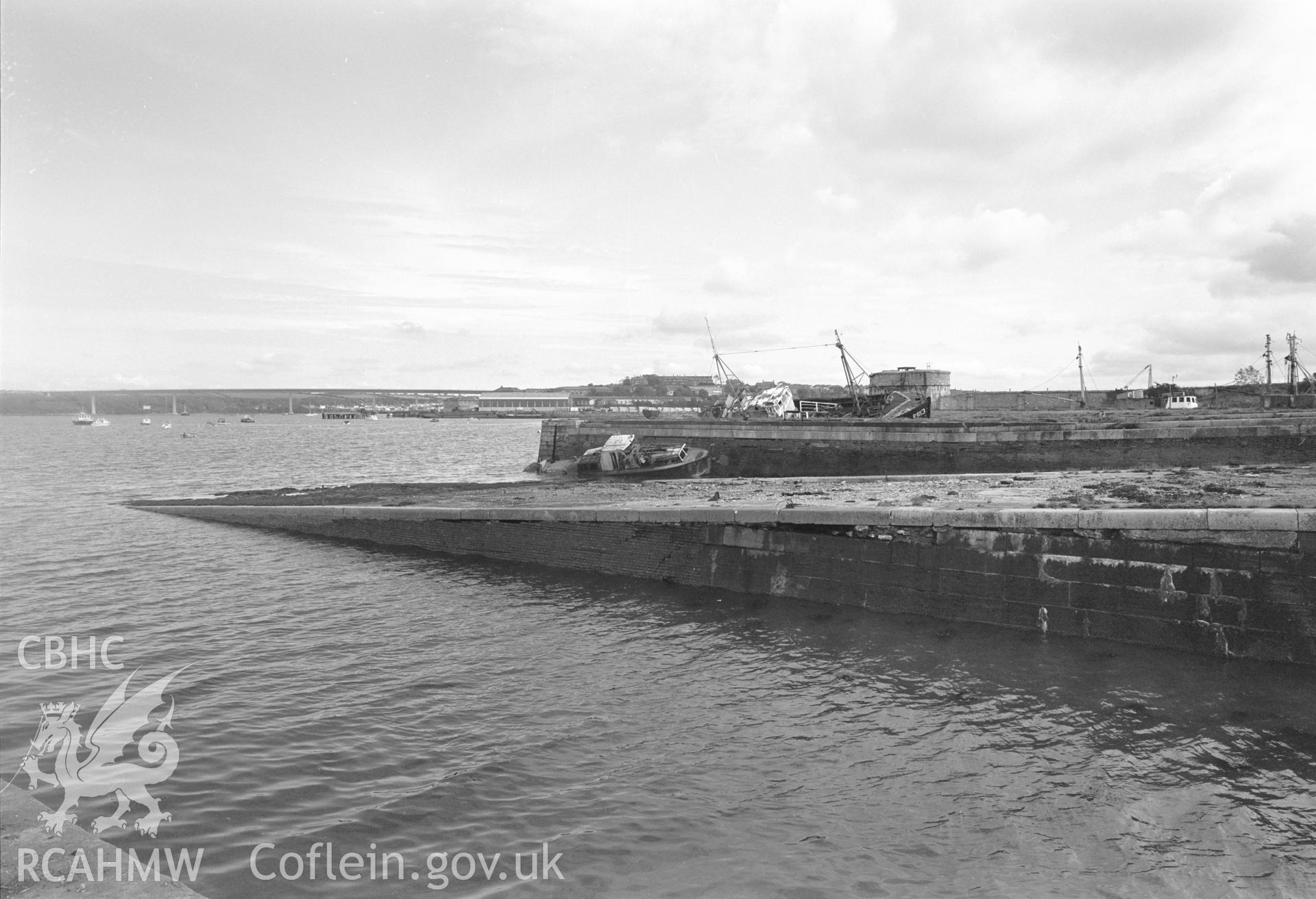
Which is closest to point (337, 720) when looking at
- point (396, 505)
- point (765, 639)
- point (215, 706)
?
point (215, 706)

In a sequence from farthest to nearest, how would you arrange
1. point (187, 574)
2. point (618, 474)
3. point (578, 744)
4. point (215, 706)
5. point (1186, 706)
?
point (618, 474), point (187, 574), point (215, 706), point (1186, 706), point (578, 744)

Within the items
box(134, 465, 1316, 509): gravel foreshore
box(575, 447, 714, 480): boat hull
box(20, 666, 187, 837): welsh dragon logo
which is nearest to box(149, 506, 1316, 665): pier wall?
box(134, 465, 1316, 509): gravel foreshore

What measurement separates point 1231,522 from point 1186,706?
2868 millimetres

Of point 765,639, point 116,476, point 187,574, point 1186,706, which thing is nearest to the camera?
point 1186,706

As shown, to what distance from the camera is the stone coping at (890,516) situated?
979cm

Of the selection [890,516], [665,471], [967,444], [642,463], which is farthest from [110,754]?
[967,444]

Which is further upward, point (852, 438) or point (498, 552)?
point (852, 438)

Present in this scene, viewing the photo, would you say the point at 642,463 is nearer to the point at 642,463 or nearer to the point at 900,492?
the point at 642,463

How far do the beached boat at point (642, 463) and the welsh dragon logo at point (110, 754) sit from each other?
20881 millimetres

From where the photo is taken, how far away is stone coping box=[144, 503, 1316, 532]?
979cm

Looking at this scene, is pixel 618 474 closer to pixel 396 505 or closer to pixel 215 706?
pixel 396 505

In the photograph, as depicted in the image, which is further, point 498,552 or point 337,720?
point 498,552

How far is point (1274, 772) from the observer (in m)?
6.89

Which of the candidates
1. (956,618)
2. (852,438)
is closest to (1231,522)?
(956,618)
